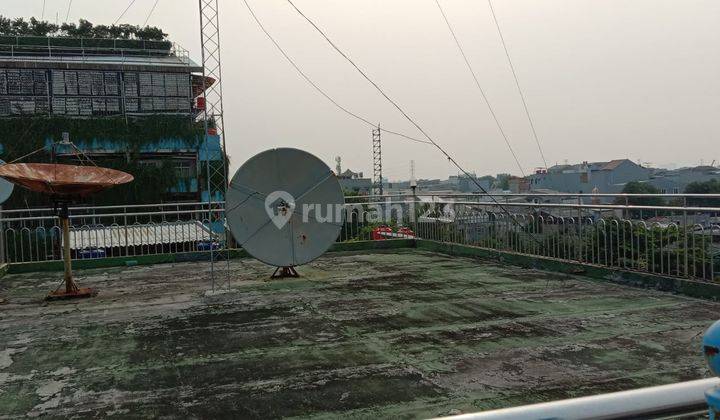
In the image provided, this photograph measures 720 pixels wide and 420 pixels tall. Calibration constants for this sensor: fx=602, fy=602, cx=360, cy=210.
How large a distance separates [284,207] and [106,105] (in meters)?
37.1

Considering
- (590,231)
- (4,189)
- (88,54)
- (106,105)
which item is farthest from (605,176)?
(4,189)

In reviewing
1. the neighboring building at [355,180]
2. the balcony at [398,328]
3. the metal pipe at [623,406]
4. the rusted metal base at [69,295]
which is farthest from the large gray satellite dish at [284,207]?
the neighboring building at [355,180]

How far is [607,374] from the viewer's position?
452cm

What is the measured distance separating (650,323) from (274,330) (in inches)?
153

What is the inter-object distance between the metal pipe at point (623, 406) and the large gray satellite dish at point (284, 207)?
876cm

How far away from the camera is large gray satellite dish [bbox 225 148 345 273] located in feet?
32.6

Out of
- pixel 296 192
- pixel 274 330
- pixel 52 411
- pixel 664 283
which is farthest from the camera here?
pixel 296 192

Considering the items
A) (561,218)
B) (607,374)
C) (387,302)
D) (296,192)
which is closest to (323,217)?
(296,192)

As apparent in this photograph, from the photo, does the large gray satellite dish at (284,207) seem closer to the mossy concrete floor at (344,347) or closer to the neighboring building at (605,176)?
the mossy concrete floor at (344,347)

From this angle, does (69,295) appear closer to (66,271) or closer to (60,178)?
(66,271)

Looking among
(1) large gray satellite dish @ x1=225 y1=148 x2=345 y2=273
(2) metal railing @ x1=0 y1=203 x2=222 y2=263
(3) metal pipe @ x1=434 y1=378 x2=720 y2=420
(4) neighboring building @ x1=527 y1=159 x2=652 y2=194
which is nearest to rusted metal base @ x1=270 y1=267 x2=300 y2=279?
(1) large gray satellite dish @ x1=225 y1=148 x2=345 y2=273

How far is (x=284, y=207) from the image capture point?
10.3 meters

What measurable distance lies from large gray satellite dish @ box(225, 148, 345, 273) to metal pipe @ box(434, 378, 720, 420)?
28.7 feet

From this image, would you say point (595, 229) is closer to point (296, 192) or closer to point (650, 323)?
point (650, 323)
